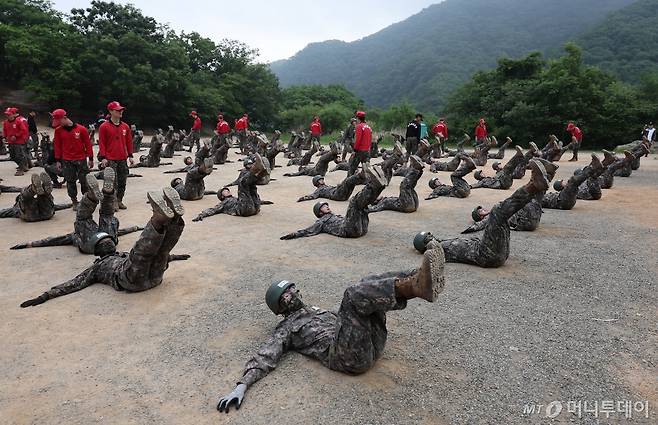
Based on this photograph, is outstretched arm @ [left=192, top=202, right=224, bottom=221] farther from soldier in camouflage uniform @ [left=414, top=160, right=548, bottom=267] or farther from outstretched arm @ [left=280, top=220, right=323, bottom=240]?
soldier in camouflage uniform @ [left=414, top=160, right=548, bottom=267]

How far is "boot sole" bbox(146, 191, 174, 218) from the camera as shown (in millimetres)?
4496

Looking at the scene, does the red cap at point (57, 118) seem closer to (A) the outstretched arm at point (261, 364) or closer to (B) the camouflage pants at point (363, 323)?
(A) the outstretched arm at point (261, 364)

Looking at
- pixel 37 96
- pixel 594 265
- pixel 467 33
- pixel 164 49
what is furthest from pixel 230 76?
pixel 467 33

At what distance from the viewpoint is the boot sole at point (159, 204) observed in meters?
4.50

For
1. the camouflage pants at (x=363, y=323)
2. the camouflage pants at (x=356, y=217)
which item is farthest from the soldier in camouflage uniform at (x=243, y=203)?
the camouflage pants at (x=363, y=323)

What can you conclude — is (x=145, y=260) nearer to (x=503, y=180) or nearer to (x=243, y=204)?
(x=243, y=204)

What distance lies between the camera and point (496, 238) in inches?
240

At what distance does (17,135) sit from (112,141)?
24.2 ft

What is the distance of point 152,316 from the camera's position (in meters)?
4.77

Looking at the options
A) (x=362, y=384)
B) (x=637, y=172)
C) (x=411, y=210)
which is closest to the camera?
(x=362, y=384)

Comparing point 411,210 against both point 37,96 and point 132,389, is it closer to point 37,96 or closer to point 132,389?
point 132,389

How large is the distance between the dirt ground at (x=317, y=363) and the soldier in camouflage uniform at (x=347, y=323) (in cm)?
11

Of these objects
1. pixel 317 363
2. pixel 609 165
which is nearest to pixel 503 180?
pixel 609 165

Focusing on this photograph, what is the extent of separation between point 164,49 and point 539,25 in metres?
75.0
